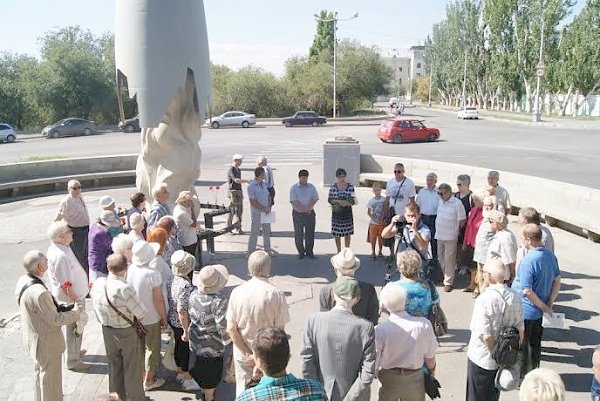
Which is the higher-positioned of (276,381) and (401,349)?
(276,381)

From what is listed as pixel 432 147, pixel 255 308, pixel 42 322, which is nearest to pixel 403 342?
pixel 255 308

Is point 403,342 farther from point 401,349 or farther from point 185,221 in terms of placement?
point 185,221

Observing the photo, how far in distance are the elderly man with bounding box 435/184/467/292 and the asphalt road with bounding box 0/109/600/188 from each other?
34.8ft

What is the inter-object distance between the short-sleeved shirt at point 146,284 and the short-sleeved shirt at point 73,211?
11.7 ft

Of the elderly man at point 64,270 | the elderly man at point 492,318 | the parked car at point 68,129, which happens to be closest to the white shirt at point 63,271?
the elderly man at point 64,270

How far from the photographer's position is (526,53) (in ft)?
157

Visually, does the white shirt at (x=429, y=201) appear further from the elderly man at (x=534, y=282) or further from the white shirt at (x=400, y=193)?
the elderly man at (x=534, y=282)

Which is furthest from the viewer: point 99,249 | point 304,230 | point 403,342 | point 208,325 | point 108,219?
point 304,230

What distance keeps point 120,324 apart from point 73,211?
4053 millimetres

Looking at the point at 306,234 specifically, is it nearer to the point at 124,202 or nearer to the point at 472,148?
the point at 124,202

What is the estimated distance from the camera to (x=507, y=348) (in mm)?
4254

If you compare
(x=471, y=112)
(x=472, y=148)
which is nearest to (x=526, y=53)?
(x=471, y=112)

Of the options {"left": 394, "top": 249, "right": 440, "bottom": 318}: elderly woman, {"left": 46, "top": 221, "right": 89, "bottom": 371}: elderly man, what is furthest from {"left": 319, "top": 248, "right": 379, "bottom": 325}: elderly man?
{"left": 46, "top": 221, "right": 89, "bottom": 371}: elderly man

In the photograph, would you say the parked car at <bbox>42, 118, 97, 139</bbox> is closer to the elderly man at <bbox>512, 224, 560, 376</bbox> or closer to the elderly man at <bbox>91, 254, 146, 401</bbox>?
the elderly man at <bbox>91, 254, 146, 401</bbox>
